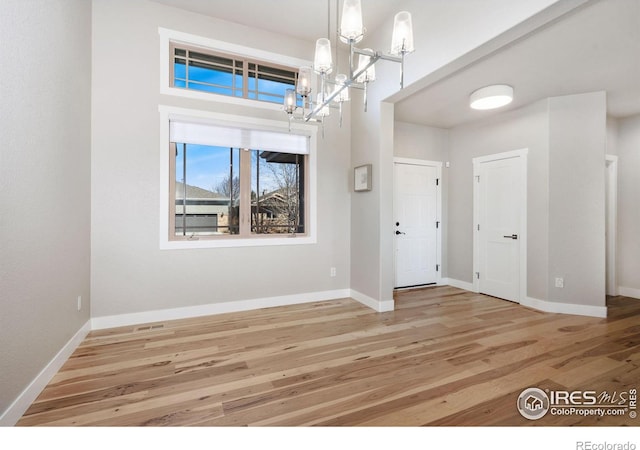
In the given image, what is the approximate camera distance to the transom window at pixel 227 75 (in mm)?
3316

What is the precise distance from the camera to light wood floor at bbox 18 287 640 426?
5.49 feet

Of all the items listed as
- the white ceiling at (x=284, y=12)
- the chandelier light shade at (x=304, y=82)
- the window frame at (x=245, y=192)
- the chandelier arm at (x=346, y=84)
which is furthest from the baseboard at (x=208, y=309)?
the white ceiling at (x=284, y=12)

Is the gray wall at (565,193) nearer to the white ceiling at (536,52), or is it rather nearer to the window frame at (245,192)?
the white ceiling at (536,52)

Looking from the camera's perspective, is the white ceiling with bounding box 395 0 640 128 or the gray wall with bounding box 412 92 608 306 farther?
the gray wall with bounding box 412 92 608 306

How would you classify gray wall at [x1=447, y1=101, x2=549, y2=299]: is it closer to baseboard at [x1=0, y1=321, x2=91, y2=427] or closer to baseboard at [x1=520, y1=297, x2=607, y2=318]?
baseboard at [x1=520, y1=297, x2=607, y2=318]

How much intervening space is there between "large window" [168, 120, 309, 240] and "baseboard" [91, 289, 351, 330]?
85cm

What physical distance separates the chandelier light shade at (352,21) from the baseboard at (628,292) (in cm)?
568

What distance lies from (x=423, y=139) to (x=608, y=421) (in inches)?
166

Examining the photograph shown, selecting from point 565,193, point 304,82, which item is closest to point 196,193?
point 304,82

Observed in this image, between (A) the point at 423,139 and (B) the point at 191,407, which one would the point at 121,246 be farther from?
(A) the point at 423,139

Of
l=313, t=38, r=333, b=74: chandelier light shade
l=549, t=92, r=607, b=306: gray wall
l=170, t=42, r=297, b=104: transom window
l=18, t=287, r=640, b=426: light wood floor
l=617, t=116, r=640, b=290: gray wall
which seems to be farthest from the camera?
l=617, t=116, r=640, b=290: gray wall

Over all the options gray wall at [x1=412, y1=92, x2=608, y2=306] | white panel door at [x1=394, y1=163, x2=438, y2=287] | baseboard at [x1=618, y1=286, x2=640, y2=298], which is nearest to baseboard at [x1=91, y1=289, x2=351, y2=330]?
white panel door at [x1=394, y1=163, x2=438, y2=287]

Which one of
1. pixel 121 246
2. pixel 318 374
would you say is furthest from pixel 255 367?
pixel 121 246

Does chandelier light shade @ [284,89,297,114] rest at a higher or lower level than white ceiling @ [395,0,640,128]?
lower
